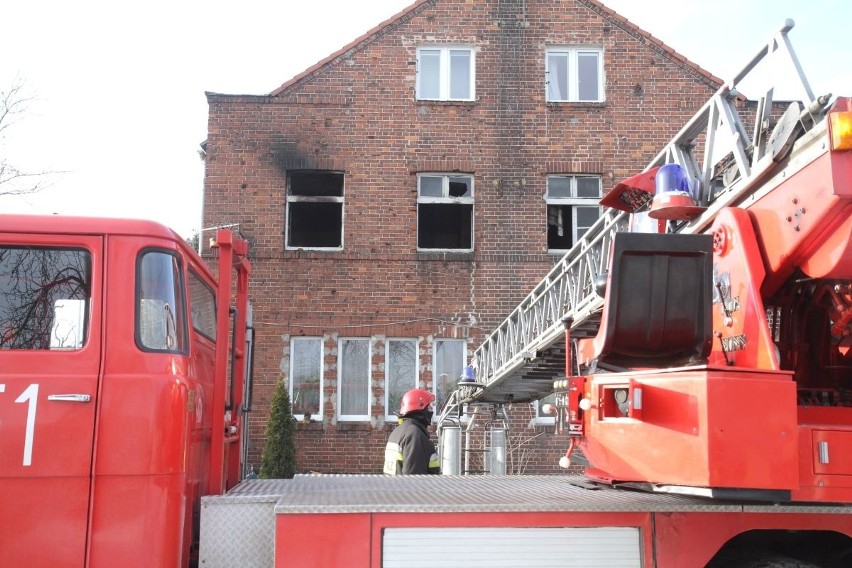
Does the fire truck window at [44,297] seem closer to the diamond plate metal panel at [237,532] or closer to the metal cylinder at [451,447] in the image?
the diamond plate metal panel at [237,532]

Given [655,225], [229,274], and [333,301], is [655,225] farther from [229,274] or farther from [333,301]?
[333,301]

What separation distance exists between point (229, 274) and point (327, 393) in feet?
29.2

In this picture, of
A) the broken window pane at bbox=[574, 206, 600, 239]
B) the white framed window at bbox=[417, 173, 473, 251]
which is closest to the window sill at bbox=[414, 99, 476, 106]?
the white framed window at bbox=[417, 173, 473, 251]

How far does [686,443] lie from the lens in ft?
9.85

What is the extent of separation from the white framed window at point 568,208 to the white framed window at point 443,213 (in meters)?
1.34

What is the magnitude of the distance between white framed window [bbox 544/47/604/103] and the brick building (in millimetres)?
28

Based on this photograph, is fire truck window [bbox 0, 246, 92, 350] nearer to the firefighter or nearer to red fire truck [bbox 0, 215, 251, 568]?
red fire truck [bbox 0, 215, 251, 568]

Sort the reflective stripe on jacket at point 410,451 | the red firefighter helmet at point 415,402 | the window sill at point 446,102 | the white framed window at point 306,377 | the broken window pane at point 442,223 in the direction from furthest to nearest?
1. the window sill at point 446,102
2. the broken window pane at point 442,223
3. the white framed window at point 306,377
4. the red firefighter helmet at point 415,402
5. the reflective stripe on jacket at point 410,451

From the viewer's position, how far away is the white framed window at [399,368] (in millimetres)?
12602

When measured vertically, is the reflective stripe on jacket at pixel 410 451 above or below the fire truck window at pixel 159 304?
below

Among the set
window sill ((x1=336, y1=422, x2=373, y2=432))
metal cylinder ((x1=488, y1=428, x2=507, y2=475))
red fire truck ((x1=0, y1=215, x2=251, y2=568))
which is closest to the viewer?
red fire truck ((x1=0, y1=215, x2=251, y2=568))

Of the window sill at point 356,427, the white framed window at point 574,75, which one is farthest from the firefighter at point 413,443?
the white framed window at point 574,75

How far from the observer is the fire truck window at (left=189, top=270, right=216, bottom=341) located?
12.5ft

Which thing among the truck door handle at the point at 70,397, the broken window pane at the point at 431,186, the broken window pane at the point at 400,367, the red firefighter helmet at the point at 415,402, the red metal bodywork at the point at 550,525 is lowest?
the red metal bodywork at the point at 550,525
